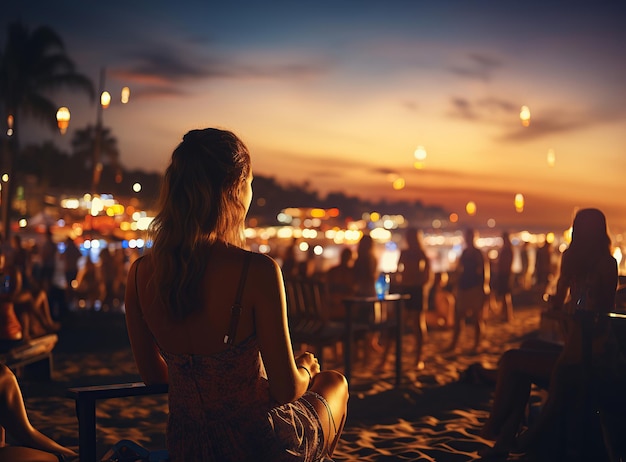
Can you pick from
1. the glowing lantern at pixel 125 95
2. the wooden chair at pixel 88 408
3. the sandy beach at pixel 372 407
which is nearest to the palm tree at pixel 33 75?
the glowing lantern at pixel 125 95

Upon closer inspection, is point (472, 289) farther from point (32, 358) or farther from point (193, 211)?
point (193, 211)

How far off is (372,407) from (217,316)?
13.7 ft

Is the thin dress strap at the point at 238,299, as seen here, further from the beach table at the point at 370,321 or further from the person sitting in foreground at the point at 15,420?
the beach table at the point at 370,321

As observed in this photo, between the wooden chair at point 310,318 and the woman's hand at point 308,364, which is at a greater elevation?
the woman's hand at point 308,364

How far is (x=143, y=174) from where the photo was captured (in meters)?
79.2

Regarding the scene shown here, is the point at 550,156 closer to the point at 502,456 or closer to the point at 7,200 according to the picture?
the point at 502,456

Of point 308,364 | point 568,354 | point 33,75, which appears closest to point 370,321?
point 568,354

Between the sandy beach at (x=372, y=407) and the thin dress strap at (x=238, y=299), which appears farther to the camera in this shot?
the sandy beach at (x=372, y=407)

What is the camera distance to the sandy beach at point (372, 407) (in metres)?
4.77

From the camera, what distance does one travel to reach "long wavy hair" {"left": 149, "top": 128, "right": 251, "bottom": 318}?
7.10 ft

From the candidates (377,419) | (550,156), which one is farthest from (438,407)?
(550,156)

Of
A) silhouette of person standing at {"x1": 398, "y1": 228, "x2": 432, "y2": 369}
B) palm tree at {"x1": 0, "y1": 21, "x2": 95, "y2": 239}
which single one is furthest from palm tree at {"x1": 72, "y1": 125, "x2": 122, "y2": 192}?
silhouette of person standing at {"x1": 398, "y1": 228, "x2": 432, "y2": 369}

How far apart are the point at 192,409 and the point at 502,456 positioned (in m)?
2.87

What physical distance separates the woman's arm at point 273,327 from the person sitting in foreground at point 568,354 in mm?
2319
